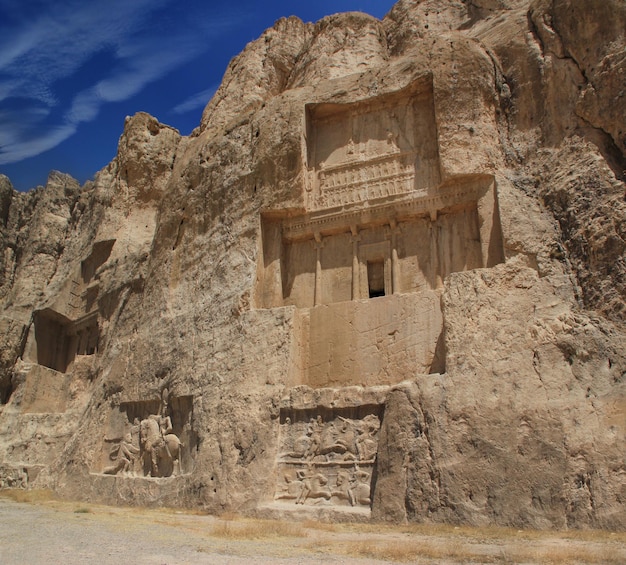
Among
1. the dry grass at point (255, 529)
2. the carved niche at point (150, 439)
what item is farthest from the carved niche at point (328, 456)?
the carved niche at point (150, 439)

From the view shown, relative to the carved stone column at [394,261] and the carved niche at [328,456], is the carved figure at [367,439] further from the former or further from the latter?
the carved stone column at [394,261]

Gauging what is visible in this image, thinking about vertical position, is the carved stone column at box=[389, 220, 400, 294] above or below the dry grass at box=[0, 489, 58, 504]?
above

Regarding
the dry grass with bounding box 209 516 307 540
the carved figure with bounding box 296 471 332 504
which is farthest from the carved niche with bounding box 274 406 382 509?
the dry grass with bounding box 209 516 307 540

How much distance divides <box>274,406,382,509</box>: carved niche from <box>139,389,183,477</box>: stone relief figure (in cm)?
276

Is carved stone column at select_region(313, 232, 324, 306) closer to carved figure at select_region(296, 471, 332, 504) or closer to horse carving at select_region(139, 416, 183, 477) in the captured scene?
carved figure at select_region(296, 471, 332, 504)

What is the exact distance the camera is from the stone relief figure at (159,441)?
41.4 feet

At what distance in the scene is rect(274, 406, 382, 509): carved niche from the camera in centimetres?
1024

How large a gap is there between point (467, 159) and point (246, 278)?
17.0 feet

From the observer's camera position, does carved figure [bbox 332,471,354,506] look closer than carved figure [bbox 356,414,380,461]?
Yes

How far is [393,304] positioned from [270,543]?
18.6 ft

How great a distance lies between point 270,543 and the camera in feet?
23.8

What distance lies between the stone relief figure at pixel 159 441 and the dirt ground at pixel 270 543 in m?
2.70

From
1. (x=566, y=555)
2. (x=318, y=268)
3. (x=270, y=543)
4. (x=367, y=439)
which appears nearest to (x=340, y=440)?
(x=367, y=439)

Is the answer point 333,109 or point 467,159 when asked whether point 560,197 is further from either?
point 333,109
